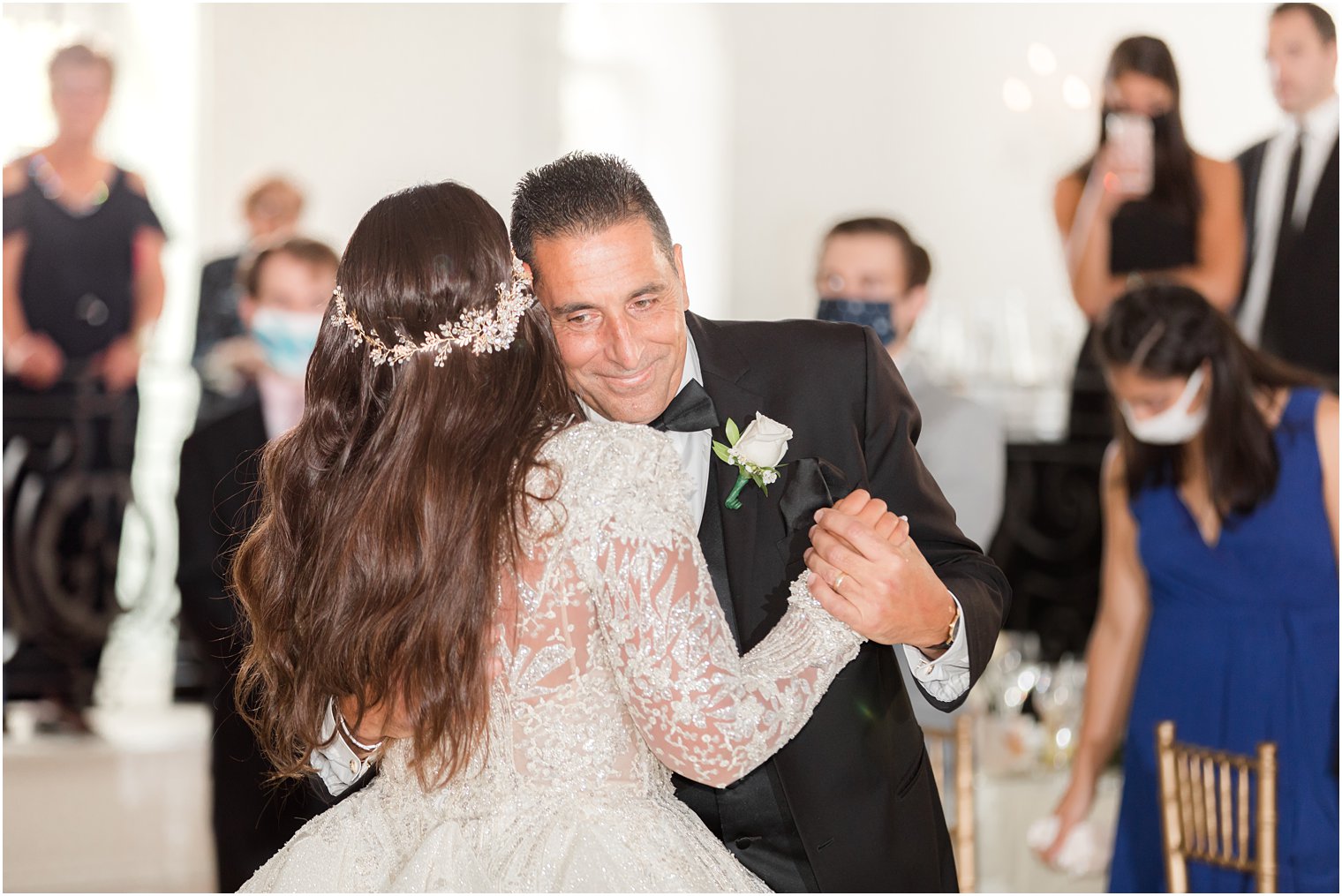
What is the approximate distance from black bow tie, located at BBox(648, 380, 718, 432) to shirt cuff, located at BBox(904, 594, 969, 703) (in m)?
0.43

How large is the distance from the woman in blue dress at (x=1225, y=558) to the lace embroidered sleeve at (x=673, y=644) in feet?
6.52

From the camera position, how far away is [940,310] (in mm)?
7262

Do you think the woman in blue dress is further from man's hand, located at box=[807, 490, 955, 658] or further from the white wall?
the white wall

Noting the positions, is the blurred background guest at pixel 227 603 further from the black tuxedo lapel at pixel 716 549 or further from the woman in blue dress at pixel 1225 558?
the woman in blue dress at pixel 1225 558

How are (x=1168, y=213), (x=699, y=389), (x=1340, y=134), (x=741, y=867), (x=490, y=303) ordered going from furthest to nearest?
(x=1168, y=213) → (x=1340, y=134) → (x=699, y=389) → (x=741, y=867) → (x=490, y=303)

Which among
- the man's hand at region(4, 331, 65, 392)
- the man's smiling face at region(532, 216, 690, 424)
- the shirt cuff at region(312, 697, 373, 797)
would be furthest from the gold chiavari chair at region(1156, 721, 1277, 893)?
the man's hand at region(4, 331, 65, 392)

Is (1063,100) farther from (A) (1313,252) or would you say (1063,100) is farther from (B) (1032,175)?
(A) (1313,252)

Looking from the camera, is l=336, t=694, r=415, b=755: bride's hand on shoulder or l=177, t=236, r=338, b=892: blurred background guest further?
l=177, t=236, r=338, b=892: blurred background guest

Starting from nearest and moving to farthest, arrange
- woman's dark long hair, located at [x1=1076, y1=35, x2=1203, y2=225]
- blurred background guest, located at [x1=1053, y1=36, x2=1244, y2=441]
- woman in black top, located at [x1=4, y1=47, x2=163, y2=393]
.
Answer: blurred background guest, located at [x1=1053, y1=36, x2=1244, y2=441], woman's dark long hair, located at [x1=1076, y1=35, x2=1203, y2=225], woman in black top, located at [x1=4, y1=47, x2=163, y2=393]

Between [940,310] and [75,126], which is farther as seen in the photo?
[940,310]

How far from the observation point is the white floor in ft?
15.8

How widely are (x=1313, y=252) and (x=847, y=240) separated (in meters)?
2.49

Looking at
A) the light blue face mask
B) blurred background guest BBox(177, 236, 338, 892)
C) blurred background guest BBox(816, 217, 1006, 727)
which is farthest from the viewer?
the light blue face mask

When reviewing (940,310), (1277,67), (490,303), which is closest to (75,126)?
(940,310)
